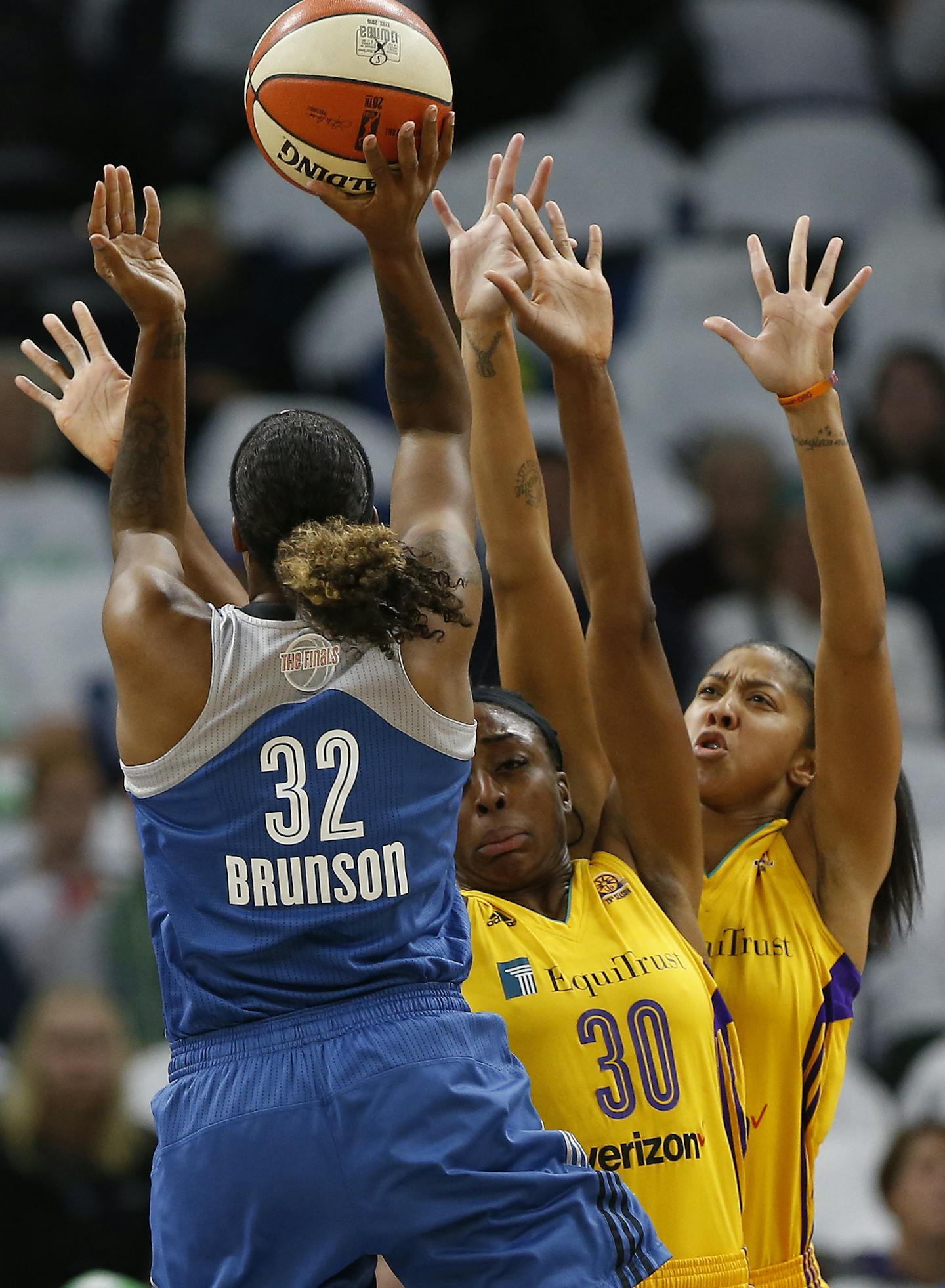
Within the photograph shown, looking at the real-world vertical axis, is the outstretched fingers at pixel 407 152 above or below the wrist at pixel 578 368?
above

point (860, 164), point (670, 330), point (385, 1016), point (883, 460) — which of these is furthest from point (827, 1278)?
point (860, 164)

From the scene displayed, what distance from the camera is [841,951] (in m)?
3.98

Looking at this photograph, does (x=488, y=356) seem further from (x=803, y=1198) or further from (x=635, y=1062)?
(x=803, y=1198)

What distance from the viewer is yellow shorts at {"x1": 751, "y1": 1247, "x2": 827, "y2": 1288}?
381 centimetres

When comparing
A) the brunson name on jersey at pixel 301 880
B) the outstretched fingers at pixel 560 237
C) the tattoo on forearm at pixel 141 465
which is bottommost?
the brunson name on jersey at pixel 301 880

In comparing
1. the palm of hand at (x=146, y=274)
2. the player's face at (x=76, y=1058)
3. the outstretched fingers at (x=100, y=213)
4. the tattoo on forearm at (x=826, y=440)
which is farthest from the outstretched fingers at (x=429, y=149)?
the player's face at (x=76, y=1058)

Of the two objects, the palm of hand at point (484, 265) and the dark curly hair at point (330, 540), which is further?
the palm of hand at point (484, 265)

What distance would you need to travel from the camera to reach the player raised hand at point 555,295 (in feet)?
12.0

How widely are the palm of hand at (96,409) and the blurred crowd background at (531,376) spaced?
156 cm

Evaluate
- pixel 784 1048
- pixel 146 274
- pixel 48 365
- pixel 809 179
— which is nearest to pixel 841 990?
pixel 784 1048

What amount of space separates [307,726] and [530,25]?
361 inches

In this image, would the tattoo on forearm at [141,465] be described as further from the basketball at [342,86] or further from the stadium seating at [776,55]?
the stadium seating at [776,55]

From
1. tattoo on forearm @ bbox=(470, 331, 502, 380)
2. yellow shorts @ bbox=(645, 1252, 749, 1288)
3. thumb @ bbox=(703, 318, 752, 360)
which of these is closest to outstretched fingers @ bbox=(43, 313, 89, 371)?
tattoo on forearm @ bbox=(470, 331, 502, 380)

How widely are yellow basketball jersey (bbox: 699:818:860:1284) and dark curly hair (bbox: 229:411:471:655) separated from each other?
4.11ft
